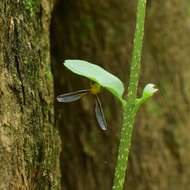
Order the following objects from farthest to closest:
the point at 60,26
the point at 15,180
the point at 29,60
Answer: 1. the point at 60,26
2. the point at 29,60
3. the point at 15,180

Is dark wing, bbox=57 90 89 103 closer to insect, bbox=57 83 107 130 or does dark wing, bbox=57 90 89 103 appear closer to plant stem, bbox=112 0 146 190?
insect, bbox=57 83 107 130

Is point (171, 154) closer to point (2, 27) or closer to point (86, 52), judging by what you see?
point (86, 52)

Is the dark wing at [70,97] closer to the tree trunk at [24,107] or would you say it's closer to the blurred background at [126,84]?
the tree trunk at [24,107]

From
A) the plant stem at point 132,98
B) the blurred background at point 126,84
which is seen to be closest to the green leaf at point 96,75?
the plant stem at point 132,98

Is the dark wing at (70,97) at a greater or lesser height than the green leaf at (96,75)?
lesser

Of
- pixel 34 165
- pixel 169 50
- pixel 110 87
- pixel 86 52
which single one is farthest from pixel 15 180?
pixel 169 50

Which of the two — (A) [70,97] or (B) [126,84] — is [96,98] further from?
(B) [126,84]

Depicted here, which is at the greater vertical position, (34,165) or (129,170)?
(34,165)
